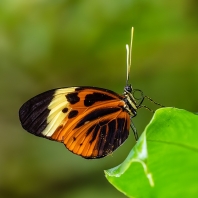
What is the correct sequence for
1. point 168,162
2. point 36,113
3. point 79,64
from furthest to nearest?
1. point 79,64
2. point 36,113
3. point 168,162

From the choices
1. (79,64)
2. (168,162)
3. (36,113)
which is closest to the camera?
(168,162)

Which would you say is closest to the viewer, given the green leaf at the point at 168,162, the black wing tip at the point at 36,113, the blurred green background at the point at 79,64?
the green leaf at the point at 168,162

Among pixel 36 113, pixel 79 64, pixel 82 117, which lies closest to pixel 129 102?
pixel 82 117

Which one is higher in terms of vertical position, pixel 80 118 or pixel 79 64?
pixel 80 118

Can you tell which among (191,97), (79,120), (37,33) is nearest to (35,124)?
(79,120)

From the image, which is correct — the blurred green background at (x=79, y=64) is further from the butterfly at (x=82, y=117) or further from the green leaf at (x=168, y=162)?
the green leaf at (x=168, y=162)

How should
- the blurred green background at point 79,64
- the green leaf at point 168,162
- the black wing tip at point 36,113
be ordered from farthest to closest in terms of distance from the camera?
the blurred green background at point 79,64 → the black wing tip at point 36,113 → the green leaf at point 168,162

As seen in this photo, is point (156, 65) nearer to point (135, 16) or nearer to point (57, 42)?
point (135, 16)

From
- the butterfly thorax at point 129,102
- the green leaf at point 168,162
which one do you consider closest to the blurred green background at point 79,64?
the butterfly thorax at point 129,102

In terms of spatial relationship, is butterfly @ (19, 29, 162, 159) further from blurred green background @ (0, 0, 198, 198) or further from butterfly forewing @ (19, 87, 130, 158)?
blurred green background @ (0, 0, 198, 198)

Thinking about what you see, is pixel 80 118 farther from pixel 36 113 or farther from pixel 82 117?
pixel 36 113
